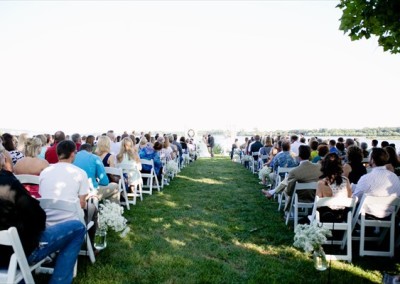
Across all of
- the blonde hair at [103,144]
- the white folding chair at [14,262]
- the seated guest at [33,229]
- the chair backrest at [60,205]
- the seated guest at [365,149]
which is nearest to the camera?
the white folding chair at [14,262]

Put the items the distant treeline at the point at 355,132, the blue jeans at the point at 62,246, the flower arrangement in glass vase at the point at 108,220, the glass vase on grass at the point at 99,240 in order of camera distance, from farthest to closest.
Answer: the distant treeline at the point at 355,132, the glass vase on grass at the point at 99,240, the flower arrangement in glass vase at the point at 108,220, the blue jeans at the point at 62,246

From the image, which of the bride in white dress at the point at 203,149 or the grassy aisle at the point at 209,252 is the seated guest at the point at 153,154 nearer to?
the grassy aisle at the point at 209,252

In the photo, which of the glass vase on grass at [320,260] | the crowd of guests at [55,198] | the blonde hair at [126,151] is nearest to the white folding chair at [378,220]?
the glass vase on grass at [320,260]

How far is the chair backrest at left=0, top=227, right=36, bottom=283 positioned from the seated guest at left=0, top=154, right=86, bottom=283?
15 centimetres

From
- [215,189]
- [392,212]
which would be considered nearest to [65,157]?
[392,212]

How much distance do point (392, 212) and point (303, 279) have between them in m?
1.88

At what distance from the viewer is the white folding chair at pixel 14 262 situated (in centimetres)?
260

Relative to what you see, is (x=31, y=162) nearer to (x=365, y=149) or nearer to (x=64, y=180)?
(x=64, y=180)

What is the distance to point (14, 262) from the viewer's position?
2.68 meters

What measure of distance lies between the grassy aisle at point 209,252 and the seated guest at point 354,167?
168 centimetres

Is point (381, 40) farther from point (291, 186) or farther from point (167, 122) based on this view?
point (167, 122)

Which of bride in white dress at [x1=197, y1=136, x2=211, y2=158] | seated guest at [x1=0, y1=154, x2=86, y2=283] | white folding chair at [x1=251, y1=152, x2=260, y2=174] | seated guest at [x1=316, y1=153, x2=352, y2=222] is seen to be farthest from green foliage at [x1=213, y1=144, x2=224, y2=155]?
seated guest at [x1=0, y1=154, x2=86, y2=283]

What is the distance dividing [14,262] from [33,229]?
0.33 m

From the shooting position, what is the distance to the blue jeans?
3.11 m
